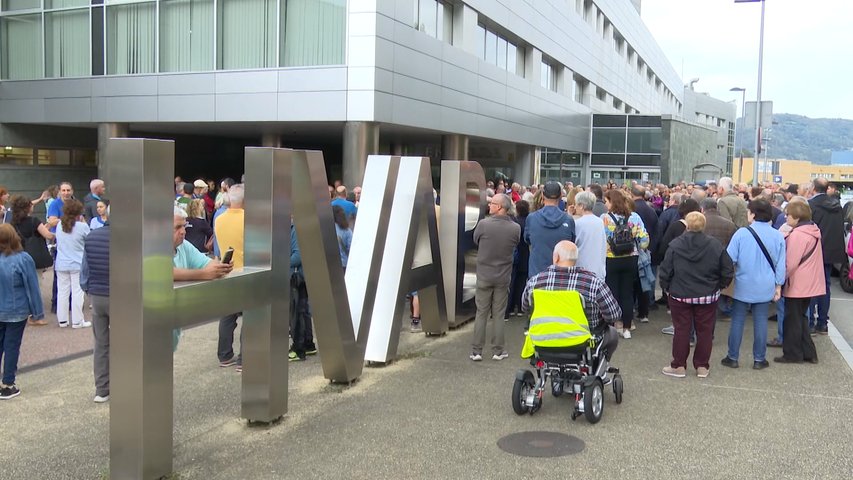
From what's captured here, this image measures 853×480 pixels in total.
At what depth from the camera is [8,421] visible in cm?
614

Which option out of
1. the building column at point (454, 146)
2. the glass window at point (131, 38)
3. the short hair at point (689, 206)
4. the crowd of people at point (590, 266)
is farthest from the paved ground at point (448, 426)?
the building column at point (454, 146)

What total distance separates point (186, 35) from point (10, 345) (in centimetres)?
1706

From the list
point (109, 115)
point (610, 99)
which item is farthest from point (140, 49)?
point (610, 99)

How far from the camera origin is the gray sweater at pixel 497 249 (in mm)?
8070

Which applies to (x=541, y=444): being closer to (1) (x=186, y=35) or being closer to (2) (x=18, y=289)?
(2) (x=18, y=289)

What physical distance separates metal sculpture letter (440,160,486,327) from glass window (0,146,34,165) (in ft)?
66.3

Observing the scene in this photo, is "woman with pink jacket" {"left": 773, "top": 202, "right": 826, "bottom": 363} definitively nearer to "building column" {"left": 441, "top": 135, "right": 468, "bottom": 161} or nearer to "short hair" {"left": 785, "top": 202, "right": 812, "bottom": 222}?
"short hair" {"left": 785, "top": 202, "right": 812, "bottom": 222}

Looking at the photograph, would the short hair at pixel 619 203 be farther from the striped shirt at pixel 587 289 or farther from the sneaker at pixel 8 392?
the sneaker at pixel 8 392

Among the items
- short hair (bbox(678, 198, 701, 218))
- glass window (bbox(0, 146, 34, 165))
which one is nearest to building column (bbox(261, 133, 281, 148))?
glass window (bbox(0, 146, 34, 165))

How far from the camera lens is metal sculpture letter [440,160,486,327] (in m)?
9.70

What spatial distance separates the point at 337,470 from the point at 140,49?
67.5ft

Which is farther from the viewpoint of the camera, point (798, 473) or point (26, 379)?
point (26, 379)

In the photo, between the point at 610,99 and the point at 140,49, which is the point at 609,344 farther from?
the point at 610,99

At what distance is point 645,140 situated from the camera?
42000 millimetres
